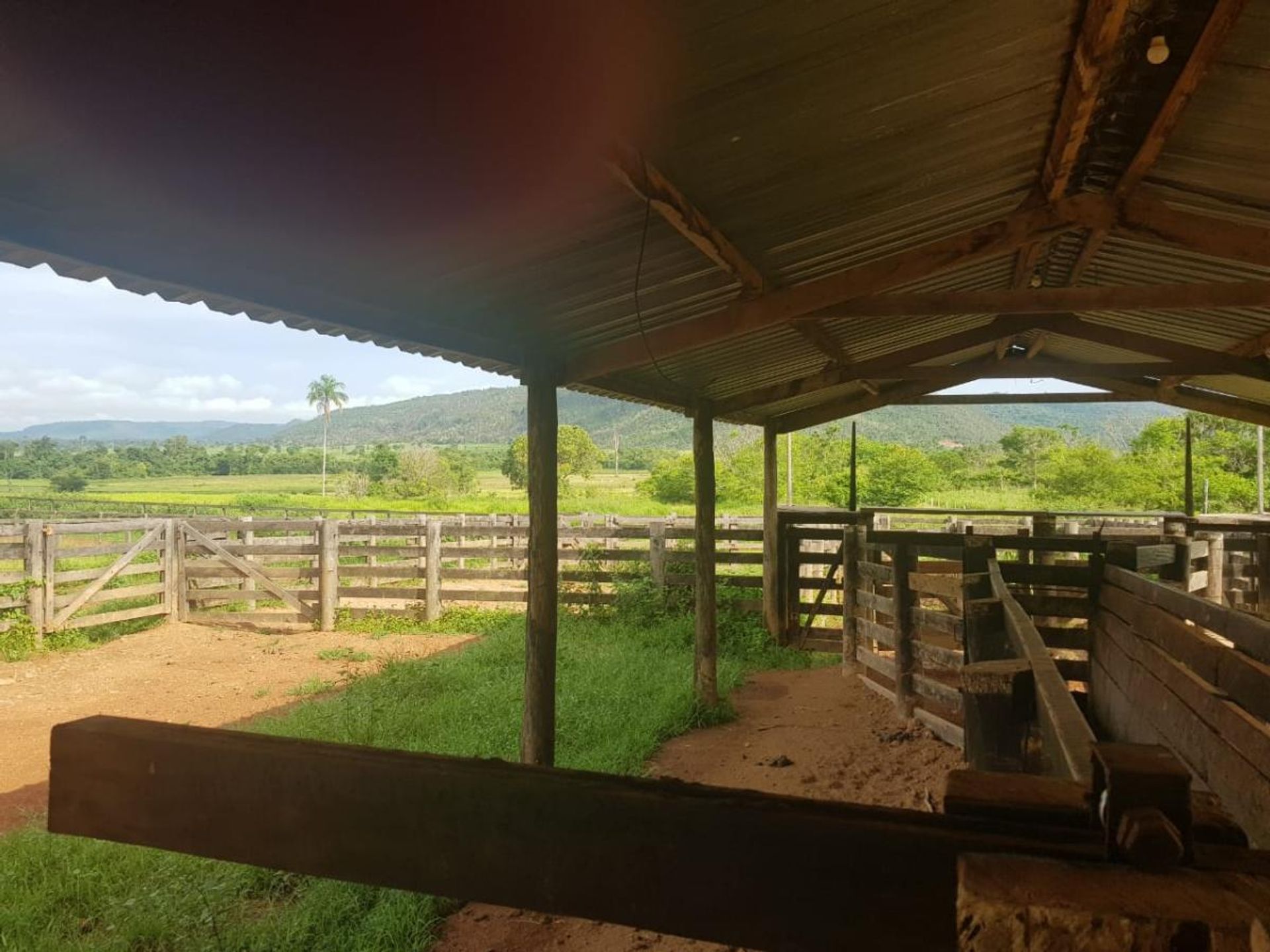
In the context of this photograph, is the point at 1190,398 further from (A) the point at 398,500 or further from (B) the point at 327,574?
(A) the point at 398,500

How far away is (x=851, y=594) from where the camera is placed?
891 centimetres

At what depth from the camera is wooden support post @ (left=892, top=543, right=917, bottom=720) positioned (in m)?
7.02

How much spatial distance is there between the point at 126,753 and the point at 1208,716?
2373 mm

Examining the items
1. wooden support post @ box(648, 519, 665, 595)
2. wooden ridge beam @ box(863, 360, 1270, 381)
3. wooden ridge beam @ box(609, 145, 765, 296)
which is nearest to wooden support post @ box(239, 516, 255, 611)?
wooden support post @ box(648, 519, 665, 595)

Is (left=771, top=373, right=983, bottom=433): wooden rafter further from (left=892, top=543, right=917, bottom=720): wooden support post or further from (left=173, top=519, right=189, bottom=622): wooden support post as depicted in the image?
(left=173, top=519, right=189, bottom=622): wooden support post

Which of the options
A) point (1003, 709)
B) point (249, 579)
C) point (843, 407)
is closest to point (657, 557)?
point (843, 407)

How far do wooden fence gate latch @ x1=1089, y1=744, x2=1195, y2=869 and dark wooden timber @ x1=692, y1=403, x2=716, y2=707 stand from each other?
A: 6.96 meters

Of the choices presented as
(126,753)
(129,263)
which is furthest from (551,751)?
(126,753)

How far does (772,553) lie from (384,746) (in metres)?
7.25

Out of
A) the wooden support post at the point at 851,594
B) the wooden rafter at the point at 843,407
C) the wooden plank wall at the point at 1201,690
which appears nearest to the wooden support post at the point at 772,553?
the wooden rafter at the point at 843,407

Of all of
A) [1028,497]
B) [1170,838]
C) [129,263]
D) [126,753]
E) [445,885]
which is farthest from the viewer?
[1028,497]

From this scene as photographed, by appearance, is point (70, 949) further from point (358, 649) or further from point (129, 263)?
point (358, 649)

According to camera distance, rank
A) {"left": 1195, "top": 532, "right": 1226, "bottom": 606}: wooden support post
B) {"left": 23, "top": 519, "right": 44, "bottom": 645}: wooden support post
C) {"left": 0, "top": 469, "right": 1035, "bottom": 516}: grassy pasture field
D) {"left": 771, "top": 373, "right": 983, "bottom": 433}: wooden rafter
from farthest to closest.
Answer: {"left": 0, "top": 469, "right": 1035, "bottom": 516}: grassy pasture field < {"left": 771, "top": 373, "right": 983, "bottom": 433}: wooden rafter < {"left": 23, "top": 519, "right": 44, "bottom": 645}: wooden support post < {"left": 1195, "top": 532, "right": 1226, "bottom": 606}: wooden support post

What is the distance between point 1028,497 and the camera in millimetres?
53500
